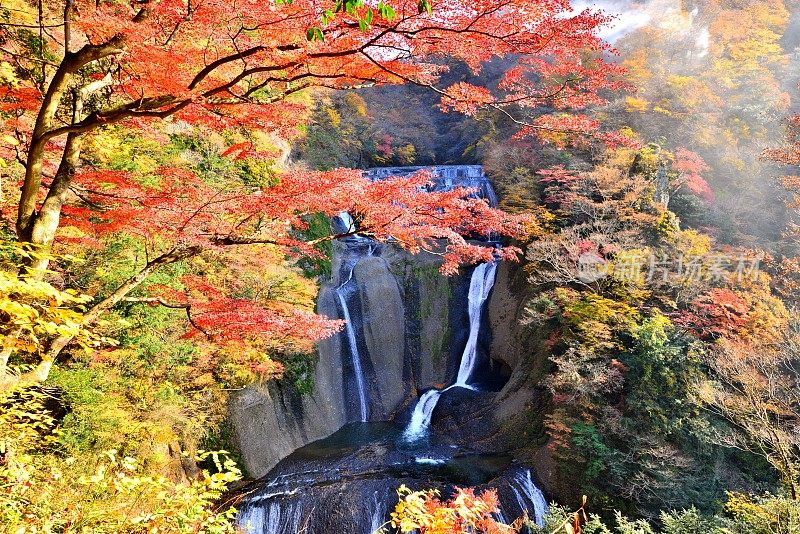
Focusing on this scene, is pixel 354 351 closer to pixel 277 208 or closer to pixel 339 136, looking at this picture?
pixel 277 208

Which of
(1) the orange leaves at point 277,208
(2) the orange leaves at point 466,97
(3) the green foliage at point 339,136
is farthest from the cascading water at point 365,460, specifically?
(3) the green foliage at point 339,136

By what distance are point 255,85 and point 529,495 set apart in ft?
33.6

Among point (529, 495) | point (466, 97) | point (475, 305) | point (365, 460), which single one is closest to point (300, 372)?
point (365, 460)

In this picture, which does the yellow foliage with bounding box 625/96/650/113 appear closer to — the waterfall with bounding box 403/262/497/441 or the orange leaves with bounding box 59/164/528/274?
the waterfall with bounding box 403/262/497/441

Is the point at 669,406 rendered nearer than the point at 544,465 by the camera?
Yes

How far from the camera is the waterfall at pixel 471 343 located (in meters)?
14.3

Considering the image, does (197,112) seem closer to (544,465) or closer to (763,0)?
(544,465)

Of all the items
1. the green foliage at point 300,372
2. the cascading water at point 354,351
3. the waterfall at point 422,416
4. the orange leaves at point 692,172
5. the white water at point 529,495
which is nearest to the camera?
the white water at point 529,495

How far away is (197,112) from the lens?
4395 mm

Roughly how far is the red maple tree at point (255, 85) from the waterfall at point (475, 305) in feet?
38.3

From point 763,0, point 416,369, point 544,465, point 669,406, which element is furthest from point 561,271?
point 763,0

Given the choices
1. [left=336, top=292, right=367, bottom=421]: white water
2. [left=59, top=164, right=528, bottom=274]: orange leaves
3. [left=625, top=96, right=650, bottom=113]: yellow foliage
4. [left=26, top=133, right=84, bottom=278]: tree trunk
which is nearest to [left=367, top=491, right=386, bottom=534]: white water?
[left=336, top=292, right=367, bottom=421]: white water

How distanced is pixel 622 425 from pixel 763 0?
86.8ft

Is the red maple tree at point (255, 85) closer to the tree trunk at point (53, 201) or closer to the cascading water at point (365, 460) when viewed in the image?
the tree trunk at point (53, 201)
